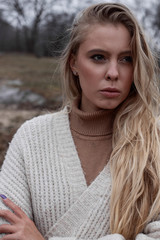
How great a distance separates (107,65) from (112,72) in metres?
0.06

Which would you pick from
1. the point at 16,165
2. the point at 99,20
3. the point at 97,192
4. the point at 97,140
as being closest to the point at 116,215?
the point at 97,192

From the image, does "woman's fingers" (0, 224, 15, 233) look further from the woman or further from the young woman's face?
the young woman's face

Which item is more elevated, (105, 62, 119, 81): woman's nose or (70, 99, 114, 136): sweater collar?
(105, 62, 119, 81): woman's nose

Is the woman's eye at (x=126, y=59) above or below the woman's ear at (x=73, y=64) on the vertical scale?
above

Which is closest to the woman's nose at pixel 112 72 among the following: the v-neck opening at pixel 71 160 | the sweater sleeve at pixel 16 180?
the v-neck opening at pixel 71 160

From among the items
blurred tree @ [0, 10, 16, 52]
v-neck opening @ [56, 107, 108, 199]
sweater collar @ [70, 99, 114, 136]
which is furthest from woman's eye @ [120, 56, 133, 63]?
blurred tree @ [0, 10, 16, 52]

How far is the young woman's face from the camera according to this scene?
168cm

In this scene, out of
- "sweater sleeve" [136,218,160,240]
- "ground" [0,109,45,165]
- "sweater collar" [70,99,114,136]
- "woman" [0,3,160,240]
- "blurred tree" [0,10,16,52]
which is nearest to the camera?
"sweater sleeve" [136,218,160,240]

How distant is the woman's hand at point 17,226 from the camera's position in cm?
157

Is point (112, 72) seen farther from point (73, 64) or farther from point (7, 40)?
point (7, 40)

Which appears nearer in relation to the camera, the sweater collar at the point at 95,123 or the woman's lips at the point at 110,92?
the woman's lips at the point at 110,92

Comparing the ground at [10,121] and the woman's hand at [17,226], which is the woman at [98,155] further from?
the ground at [10,121]

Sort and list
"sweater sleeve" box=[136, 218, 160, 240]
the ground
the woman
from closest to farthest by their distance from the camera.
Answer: "sweater sleeve" box=[136, 218, 160, 240]
the woman
the ground

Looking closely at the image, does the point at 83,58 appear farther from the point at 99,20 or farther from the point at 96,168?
the point at 96,168
